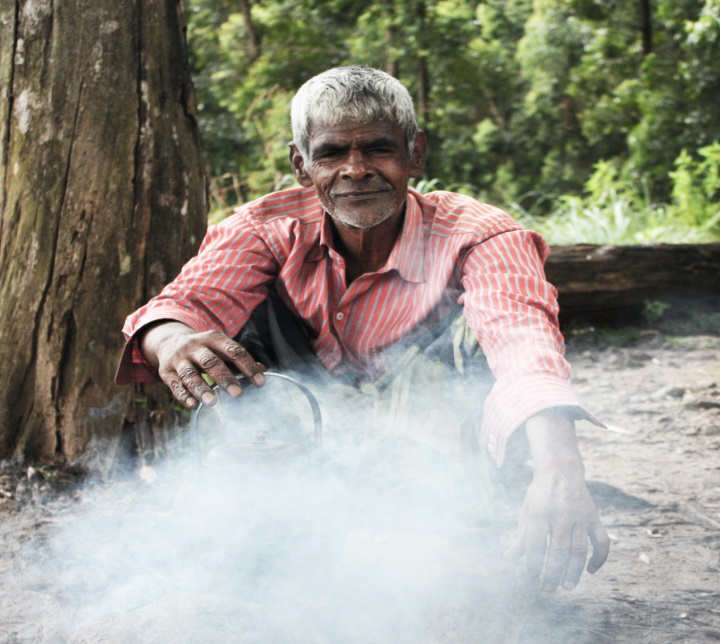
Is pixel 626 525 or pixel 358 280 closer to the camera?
pixel 358 280

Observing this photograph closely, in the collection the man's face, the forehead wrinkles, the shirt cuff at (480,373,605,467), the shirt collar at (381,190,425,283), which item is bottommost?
the shirt cuff at (480,373,605,467)

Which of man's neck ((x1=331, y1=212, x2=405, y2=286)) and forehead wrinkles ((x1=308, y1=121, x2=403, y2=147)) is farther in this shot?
man's neck ((x1=331, y1=212, x2=405, y2=286))

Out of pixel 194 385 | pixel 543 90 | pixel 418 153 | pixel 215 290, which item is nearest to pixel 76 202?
pixel 215 290

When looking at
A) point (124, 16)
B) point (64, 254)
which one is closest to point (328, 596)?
point (64, 254)

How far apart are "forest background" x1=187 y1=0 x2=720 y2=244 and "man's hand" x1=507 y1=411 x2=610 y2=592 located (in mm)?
4343

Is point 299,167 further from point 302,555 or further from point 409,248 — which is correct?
point 302,555

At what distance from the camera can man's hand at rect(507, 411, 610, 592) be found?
1458 mm

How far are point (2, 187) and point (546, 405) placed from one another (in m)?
2.21

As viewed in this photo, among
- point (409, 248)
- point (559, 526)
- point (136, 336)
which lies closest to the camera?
point (559, 526)

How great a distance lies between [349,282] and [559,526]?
4.32 ft

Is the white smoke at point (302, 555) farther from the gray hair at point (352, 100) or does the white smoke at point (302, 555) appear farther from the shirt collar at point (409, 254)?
the gray hair at point (352, 100)

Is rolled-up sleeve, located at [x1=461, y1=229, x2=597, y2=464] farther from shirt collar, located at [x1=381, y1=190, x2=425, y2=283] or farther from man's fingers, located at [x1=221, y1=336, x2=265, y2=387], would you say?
man's fingers, located at [x1=221, y1=336, x2=265, y2=387]

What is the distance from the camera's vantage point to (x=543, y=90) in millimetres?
18719

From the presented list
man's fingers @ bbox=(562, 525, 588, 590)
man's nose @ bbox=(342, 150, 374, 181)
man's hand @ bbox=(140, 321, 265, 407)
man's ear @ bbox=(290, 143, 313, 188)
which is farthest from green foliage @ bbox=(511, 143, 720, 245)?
man's fingers @ bbox=(562, 525, 588, 590)
